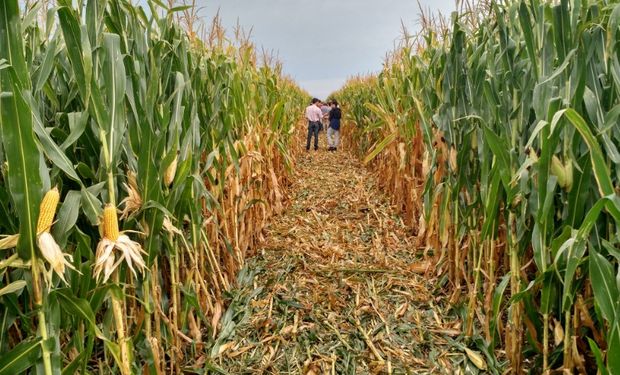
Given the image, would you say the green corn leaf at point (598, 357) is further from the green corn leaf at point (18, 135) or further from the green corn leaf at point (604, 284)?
the green corn leaf at point (18, 135)

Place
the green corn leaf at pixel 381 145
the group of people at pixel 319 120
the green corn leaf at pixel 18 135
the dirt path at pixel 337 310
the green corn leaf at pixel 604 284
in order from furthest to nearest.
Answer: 1. the group of people at pixel 319 120
2. the green corn leaf at pixel 381 145
3. the dirt path at pixel 337 310
4. the green corn leaf at pixel 604 284
5. the green corn leaf at pixel 18 135

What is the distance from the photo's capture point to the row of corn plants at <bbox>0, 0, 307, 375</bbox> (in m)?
1.19

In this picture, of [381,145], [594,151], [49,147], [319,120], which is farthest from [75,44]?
[319,120]

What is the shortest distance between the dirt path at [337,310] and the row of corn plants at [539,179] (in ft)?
1.01

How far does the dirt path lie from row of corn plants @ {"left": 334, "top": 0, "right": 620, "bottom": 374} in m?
0.31

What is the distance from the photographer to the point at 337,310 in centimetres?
293

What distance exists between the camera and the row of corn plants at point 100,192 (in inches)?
46.9

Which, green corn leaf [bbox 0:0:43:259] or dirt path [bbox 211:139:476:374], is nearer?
green corn leaf [bbox 0:0:43:259]

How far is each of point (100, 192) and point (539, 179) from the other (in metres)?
1.95

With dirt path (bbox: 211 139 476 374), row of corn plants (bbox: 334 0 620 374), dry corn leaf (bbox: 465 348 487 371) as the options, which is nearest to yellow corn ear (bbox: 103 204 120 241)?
dirt path (bbox: 211 139 476 374)

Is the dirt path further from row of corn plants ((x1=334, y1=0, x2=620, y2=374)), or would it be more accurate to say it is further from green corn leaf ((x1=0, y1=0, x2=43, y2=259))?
green corn leaf ((x1=0, y1=0, x2=43, y2=259))

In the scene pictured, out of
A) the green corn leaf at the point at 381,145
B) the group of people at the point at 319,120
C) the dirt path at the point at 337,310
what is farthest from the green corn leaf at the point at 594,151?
the group of people at the point at 319,120

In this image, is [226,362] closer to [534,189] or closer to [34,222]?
[34,222]

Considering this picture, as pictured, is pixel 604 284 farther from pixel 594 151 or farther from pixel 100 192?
pixel 100 192
